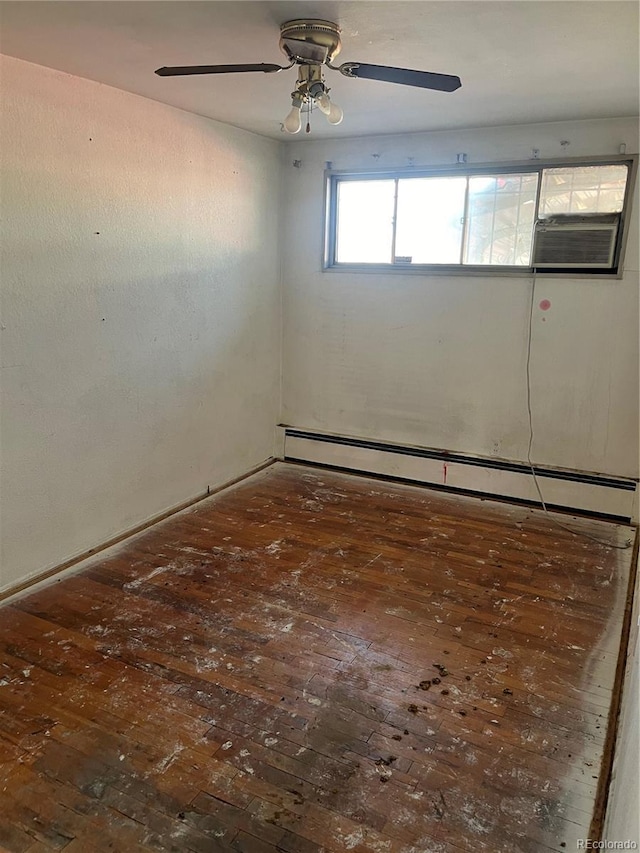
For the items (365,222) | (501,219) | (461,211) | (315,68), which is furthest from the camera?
(365,222)

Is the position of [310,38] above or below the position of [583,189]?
above

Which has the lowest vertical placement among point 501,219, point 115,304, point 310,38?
point 115,304

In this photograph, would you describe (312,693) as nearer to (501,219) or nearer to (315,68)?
(315,68)

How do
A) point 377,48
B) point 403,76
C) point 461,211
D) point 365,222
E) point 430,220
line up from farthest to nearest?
1. point 365,222
2. point 430,220
3. point 461,211
4. point 377,48
5. point 403,76

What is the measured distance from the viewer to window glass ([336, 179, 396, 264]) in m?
4.58

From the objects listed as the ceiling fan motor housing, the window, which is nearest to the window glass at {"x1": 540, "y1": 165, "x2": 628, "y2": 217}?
the window

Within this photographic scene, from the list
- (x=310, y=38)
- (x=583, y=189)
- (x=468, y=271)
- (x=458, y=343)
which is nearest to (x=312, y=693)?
(x=310, y=38)

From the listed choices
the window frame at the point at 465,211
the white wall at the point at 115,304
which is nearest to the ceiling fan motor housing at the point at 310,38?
the white wall at the point at 115,304

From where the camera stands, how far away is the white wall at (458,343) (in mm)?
3969

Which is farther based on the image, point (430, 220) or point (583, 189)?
point (430, 220)

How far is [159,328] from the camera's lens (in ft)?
12.4

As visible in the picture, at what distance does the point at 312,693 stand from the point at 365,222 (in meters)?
3.59

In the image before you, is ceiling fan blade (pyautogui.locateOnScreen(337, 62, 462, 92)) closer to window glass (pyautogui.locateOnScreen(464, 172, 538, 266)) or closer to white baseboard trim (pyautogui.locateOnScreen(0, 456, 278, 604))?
window glass (pyautogui.locateOnScreen(464, 172, 538, 266))

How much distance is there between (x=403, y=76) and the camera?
2102mm
